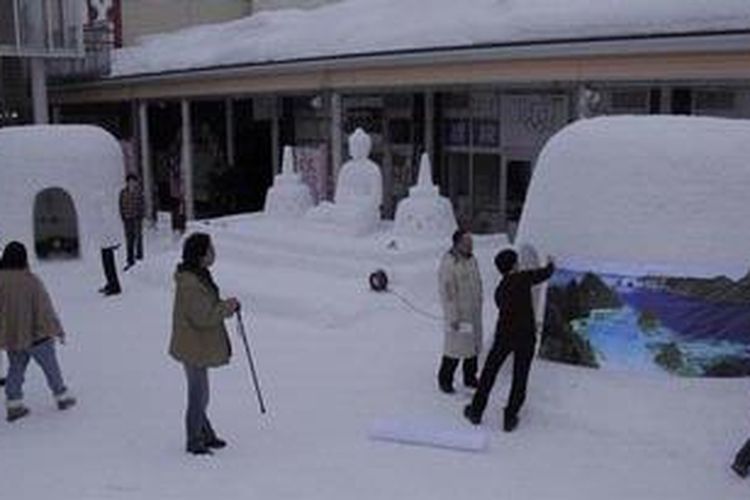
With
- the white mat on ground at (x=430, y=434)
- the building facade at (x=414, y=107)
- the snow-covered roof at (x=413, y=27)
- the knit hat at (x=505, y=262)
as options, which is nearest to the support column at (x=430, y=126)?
the building facade at (x=414, y=107)

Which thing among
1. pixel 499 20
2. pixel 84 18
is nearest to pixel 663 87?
pixel 499 20

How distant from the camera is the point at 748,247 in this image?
897 centimetres

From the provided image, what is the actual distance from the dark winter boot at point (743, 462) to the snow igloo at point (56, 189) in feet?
40.8

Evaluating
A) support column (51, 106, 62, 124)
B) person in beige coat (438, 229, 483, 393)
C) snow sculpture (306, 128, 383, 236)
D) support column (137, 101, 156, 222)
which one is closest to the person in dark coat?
person in beige coat (438, 229, 483, 393)

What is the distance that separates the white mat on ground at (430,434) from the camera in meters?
8.19

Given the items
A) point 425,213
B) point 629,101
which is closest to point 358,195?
point 425,213

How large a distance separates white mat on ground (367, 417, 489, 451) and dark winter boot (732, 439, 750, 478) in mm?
1909

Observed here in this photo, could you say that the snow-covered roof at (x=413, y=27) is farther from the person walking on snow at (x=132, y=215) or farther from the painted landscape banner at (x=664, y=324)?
the painted landscape banner at (x=664, y=324)

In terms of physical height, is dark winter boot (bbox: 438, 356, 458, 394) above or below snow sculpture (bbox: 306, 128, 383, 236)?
below

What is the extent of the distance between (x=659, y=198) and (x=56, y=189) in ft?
A: 42.2

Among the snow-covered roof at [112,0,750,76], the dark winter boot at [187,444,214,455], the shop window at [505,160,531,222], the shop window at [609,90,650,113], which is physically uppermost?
the snow-covered roof at [112,0,750,76]

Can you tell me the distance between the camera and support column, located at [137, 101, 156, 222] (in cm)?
2417

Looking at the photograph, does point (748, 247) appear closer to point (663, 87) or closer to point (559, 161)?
point (559, 161)

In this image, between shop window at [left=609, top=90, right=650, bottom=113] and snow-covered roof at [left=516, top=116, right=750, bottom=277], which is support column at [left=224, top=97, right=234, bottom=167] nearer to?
shop window at [left=609, top=90, right=650, bottom=113]
